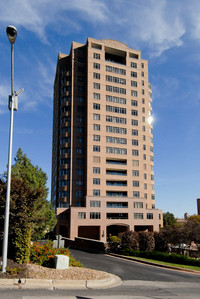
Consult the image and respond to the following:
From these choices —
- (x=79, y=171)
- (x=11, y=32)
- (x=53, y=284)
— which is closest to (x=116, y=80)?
(x=79, y=171)

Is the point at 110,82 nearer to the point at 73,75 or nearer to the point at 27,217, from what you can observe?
the point at 73,75

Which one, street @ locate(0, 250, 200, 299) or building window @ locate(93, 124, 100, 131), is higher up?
building window @ locate(93, 124, 100, 131)

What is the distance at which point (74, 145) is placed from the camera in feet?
215

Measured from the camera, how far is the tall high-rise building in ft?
204

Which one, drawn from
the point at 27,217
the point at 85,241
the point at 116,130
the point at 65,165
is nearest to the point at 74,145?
the point at 65,165

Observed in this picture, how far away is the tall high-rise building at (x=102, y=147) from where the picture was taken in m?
62.1

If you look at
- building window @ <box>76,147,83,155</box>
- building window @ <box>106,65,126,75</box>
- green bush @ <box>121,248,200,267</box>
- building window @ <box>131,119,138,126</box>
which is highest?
building window @ <box>106,65,126,75</box>

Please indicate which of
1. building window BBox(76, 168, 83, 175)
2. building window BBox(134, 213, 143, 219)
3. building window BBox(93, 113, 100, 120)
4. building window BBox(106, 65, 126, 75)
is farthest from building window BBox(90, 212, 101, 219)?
building window BBox(106, 65, 126, 75)

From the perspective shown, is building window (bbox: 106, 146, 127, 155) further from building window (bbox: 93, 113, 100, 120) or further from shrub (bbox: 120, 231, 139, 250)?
shrub (bbox: 120, 231, 139, 250)

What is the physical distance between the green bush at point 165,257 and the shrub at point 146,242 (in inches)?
61.8

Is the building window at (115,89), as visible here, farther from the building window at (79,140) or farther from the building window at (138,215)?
the building window at (138,215)

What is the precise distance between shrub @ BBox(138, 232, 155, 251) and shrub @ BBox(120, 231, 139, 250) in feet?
1.98

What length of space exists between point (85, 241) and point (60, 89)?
46.2m

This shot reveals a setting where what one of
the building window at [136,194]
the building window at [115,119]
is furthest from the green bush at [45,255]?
the building window at [115,119]
